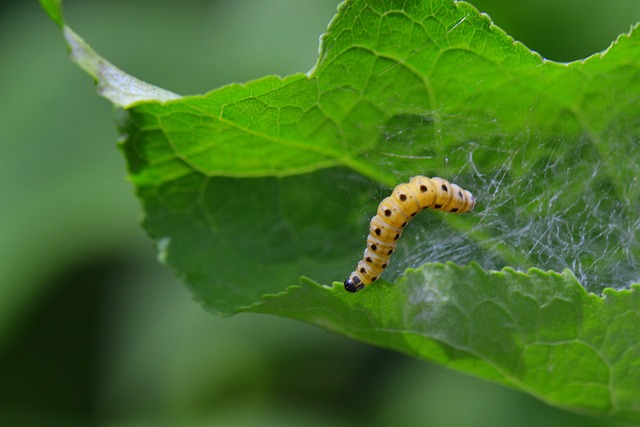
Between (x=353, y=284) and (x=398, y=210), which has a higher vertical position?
(x=398, y=210)

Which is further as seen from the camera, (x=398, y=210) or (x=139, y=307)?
(x=139, y=307)

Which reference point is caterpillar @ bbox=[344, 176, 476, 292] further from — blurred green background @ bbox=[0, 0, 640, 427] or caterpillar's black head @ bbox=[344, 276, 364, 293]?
blurred green background @ bbox=[0, 0, 640, 427]

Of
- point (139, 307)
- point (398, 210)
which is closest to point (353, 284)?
point (398, 210)

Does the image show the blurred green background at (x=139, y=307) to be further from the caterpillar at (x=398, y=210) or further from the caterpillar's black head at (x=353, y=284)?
the caterpillar's black head at (x=353, y=284)

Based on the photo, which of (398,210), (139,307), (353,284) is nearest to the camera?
(353,284)

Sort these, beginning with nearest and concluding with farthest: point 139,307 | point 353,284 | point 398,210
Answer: point 353,284
point 398,210
point 139,307

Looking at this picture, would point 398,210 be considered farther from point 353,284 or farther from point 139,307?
point 139,307
